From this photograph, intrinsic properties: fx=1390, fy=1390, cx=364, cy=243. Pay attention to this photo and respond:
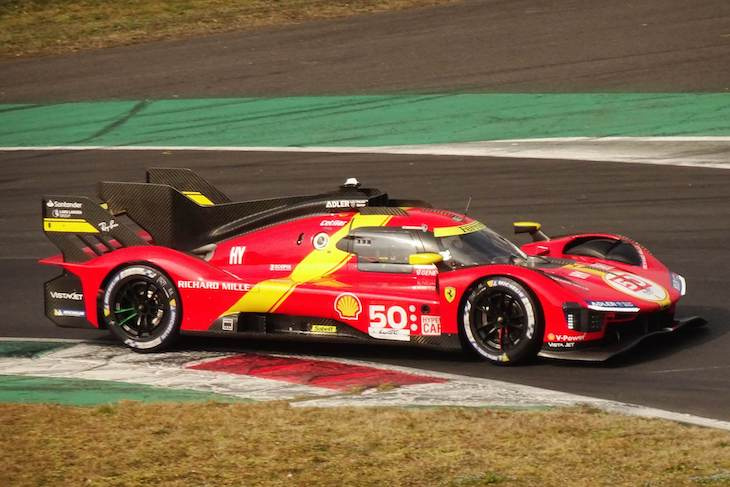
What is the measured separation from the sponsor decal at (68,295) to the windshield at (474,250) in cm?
355

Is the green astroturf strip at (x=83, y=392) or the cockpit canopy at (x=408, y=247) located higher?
the cockpit canopy at (x=408, y=247)

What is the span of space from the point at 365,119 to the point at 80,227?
12234 millimetres

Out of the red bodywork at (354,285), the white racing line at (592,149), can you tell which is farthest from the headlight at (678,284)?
the white racing line at (592,149)

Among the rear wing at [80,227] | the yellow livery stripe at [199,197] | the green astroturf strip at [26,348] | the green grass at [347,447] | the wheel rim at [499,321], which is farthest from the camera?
the yellow livery stripe at [199,197]

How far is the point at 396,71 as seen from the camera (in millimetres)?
28672

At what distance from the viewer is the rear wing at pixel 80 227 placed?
44.3 ft

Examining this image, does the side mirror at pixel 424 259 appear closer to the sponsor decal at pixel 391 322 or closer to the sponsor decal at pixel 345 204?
the sponsor decal at pixel 391 322

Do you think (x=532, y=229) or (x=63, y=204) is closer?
(x=63, y=204)

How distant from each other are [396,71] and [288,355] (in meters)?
16.5

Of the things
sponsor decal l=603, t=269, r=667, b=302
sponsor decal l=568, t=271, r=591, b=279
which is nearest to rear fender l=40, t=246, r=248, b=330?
sponsor decal l=568, t=271, r=591, b=279

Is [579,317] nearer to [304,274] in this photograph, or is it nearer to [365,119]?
[304,274]

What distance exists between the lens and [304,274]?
12.8 meters

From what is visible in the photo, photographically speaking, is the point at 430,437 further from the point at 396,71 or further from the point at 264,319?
the point at 396,71

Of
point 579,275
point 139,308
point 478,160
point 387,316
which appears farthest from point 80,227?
point 478,160
